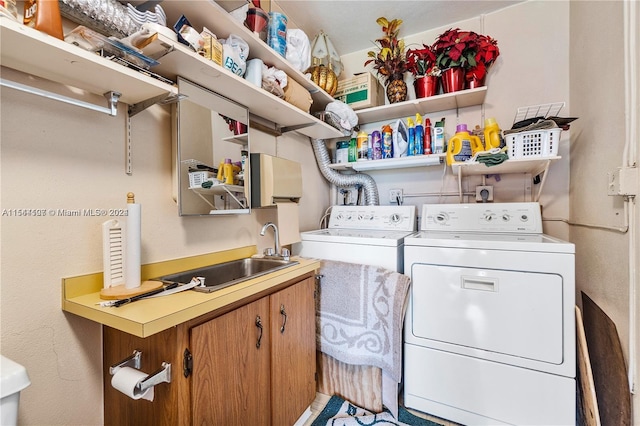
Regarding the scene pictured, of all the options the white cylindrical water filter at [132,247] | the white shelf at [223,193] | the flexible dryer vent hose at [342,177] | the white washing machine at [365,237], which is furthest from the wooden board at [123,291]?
the flexible dryer vent hose at [342,177]

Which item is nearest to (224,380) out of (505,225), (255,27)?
(255,27)

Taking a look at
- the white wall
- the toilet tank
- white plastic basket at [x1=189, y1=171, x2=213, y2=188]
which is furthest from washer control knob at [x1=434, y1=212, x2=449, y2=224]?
the toilet tank

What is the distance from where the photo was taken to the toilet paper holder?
0.86 metres

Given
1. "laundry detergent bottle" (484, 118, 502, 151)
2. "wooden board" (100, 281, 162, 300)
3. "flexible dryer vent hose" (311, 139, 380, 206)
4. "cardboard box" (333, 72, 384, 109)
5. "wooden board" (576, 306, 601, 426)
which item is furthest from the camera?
"flexible dryer vent hose" (311, 139, 380, 206)

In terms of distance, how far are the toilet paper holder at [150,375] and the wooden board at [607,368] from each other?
5.73 feet

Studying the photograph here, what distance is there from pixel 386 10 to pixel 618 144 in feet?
5.75

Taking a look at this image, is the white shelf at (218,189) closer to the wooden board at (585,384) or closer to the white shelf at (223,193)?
the white shelf at (223,193)

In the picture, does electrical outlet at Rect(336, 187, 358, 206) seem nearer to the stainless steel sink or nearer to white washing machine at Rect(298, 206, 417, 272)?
white washing machine at Rect(298, 206, 417, 272)

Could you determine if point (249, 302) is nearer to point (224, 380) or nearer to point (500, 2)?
point (224, 380)

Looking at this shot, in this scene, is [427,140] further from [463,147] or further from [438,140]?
[463,147]

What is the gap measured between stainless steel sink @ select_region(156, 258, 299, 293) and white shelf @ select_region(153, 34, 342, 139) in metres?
0.94

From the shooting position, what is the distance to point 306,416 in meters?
1.65

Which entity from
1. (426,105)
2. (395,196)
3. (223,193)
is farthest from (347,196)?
(223,193)

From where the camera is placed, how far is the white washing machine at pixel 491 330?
1360 millimetres
